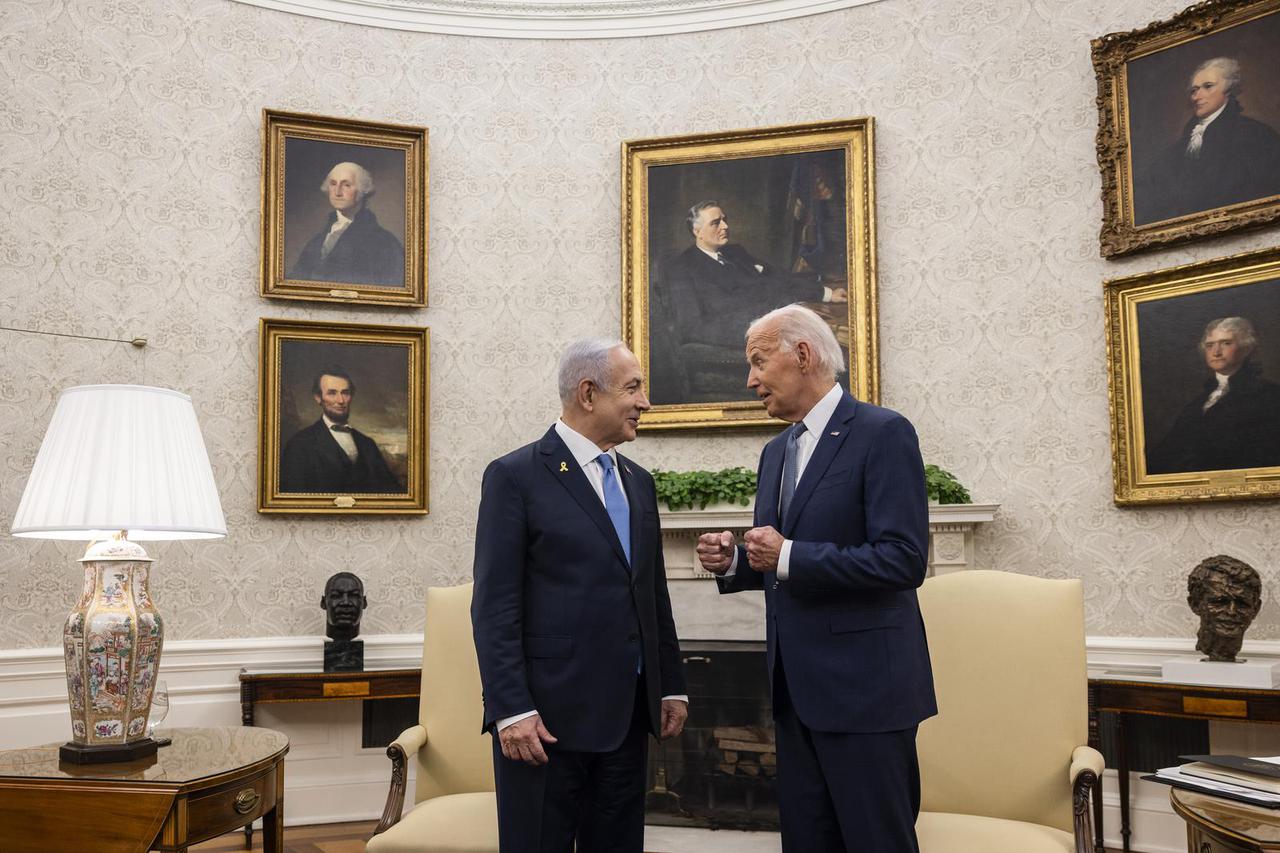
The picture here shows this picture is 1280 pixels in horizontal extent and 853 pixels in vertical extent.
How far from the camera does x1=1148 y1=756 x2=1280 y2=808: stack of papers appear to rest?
5.75 feet

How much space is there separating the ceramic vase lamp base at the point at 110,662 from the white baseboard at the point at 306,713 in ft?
7.56

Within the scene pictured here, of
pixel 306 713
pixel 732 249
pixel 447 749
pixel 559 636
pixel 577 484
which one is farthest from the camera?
pixel 732 249

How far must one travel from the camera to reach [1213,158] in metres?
4.75

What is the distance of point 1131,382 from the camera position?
16.2 ft

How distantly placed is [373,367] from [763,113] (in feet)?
8.61

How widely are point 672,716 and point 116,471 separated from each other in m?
1.74

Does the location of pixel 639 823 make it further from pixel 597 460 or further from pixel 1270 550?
pixel 1270 550

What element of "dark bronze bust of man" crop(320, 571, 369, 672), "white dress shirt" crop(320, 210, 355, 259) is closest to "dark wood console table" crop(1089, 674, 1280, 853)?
"dark bronze bust of man" crop(320, 571, 369, 672)

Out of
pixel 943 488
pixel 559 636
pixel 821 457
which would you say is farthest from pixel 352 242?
pixel 821 457

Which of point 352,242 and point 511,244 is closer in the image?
point 352,242

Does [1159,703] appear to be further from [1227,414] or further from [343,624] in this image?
[343,624]

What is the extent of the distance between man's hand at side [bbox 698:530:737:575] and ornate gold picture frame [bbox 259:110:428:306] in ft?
11.5

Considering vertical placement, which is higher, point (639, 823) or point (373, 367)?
point (373, 367)

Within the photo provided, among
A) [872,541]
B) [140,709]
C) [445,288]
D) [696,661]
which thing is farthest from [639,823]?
[445,288]
